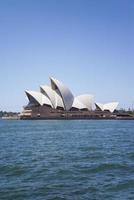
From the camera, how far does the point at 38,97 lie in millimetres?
92562

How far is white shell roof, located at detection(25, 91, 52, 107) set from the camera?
92.3 meters

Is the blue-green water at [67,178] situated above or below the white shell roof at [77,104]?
below

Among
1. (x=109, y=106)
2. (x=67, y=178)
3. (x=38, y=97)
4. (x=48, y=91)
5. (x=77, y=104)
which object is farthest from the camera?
(x=109, y=106)

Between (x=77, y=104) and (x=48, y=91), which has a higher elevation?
(x=48, y=91)

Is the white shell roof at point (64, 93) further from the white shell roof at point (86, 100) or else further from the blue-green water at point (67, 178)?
the blue-green water at point (67, 178)

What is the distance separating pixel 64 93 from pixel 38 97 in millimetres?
6455

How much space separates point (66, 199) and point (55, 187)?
1.40 meters

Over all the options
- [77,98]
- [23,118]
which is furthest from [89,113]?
[23,118]

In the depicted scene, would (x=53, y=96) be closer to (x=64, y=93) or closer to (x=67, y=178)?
(x=64, y=93)

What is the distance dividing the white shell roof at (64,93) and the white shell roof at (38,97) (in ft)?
13.1

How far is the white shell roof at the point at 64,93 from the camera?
88.5m

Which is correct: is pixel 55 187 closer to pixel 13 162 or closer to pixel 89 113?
pixel 13 162

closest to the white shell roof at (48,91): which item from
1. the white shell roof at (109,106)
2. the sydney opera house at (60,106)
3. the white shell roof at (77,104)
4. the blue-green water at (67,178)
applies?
the sydney opera house at (60,106)

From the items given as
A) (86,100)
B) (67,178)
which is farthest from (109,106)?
(67,178)
